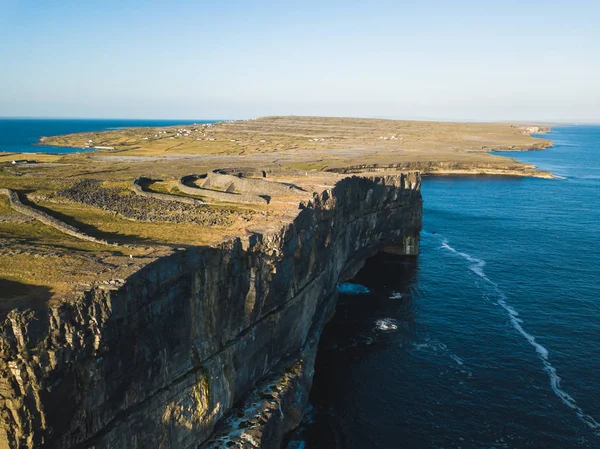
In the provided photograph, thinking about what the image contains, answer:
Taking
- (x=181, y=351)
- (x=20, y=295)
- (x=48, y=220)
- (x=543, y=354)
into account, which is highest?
(x=48, y=220)

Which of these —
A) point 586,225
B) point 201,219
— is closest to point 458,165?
point 586,225

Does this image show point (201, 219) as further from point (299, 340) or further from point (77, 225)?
point (299, 340)

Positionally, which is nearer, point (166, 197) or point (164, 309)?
point (164, 309)

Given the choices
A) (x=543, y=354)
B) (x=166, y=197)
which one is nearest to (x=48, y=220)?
(x=166, y=197)

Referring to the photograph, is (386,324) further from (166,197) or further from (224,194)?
(166,197)

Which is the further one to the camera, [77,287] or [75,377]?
[77,287]

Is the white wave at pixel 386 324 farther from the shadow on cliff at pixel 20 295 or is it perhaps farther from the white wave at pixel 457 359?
the shadow on cliff at pixel 20 295

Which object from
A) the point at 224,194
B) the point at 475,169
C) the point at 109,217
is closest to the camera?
the point at 109,217
